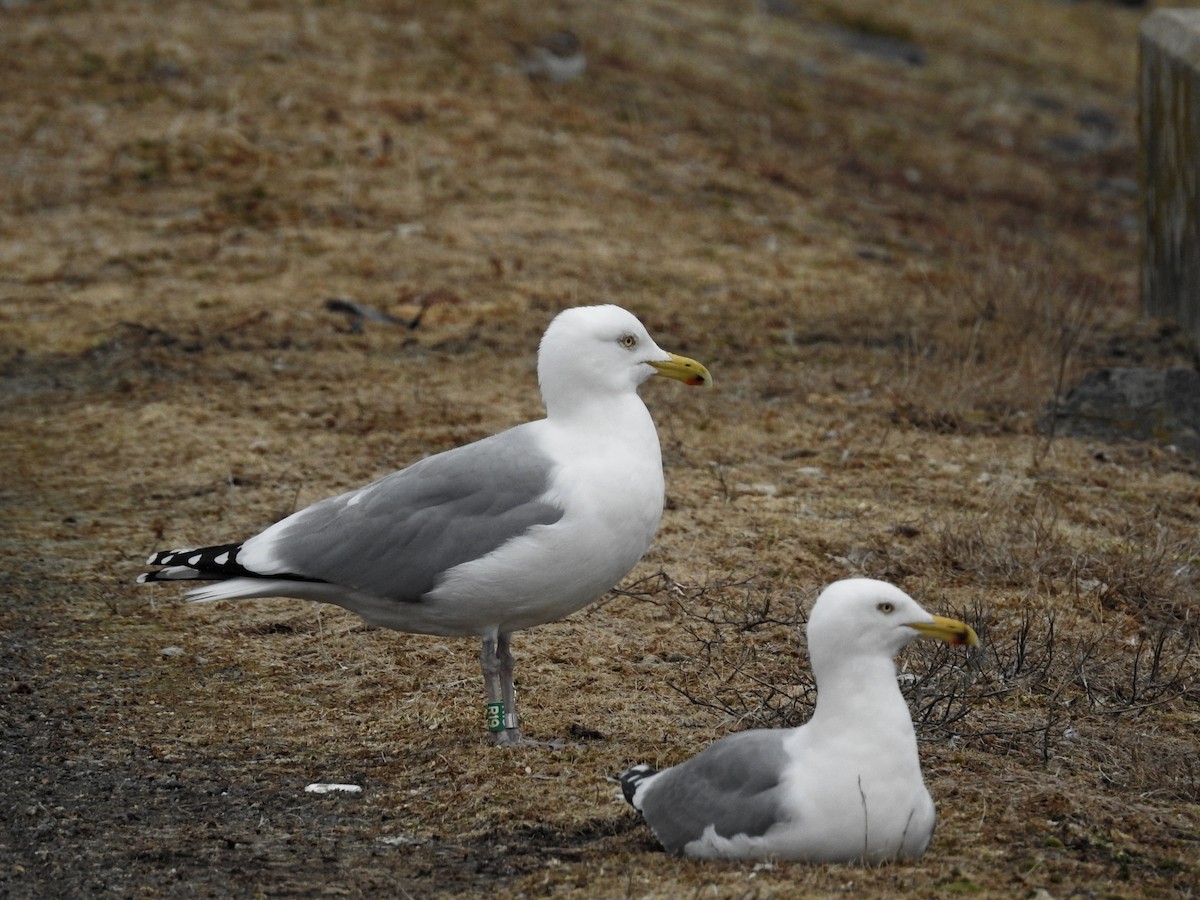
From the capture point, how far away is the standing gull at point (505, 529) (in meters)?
4.82

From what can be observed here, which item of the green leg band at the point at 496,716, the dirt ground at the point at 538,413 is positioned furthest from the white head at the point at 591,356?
the dirt ground at the point at 538,413

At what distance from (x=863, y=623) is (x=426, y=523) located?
60.3 inches

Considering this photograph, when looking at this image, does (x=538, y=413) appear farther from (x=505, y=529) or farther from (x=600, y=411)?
(x=505, y=529)

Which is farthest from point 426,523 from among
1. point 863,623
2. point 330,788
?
point 863,623

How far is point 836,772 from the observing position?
3.88 metres

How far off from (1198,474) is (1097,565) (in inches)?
74.4

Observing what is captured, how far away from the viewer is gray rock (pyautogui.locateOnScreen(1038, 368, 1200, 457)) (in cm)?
834

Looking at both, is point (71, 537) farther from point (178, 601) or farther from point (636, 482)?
point (636, 482)

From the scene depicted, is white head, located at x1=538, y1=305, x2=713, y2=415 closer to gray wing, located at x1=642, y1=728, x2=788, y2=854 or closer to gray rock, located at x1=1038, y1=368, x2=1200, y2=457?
gray wing, located at x1=642, y1=728, x2=788, y2=854

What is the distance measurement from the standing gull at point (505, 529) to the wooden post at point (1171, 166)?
6.20 meters

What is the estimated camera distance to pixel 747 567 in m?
6.48

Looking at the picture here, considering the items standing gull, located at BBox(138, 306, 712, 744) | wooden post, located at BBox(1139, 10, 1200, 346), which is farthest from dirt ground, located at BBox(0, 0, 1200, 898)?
standing gull, located at BBox(138, 306, 712, 744)

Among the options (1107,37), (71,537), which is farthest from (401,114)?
(1107,37)

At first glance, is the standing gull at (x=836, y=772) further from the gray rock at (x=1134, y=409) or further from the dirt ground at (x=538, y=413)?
the gray rock at (x=1134, y=409)
